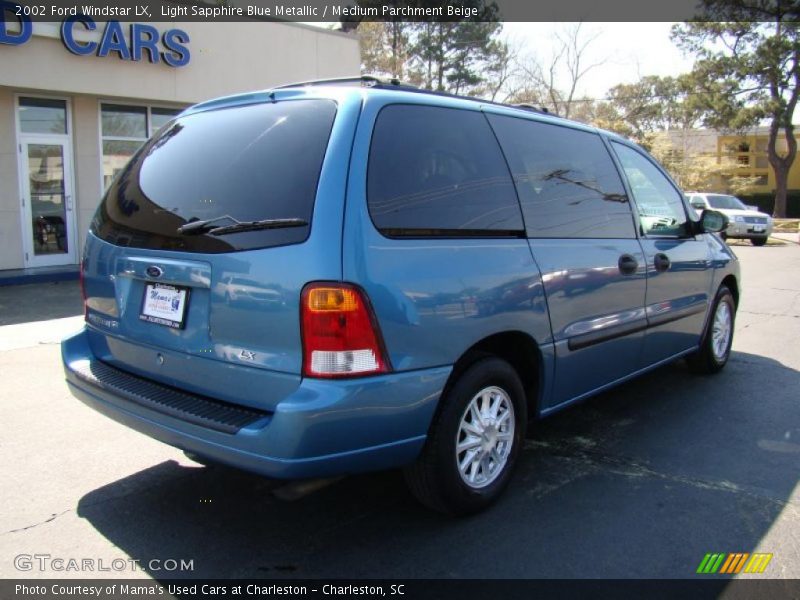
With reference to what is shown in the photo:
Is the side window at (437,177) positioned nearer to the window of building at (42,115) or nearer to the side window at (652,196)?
the side window at (652,196)

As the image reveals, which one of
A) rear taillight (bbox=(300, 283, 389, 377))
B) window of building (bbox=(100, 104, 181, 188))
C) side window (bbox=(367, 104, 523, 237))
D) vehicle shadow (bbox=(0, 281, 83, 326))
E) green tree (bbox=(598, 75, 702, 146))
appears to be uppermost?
green tree (bbox=(598, 75, 702, 146))

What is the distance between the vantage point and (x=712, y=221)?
16.5 feet

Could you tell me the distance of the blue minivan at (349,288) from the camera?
256 centimetres

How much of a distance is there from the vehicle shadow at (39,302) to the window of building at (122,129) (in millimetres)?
2792

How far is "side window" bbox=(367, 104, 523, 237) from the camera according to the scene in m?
2.79

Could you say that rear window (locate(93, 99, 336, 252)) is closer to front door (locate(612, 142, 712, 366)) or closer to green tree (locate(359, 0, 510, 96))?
front door (locate(612, 142, 712, 366))

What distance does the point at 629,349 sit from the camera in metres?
4.18

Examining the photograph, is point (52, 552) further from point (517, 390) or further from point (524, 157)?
point (524, 157)

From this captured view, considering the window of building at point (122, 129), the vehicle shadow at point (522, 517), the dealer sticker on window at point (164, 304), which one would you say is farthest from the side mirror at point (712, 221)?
the window of building at point (122, 129)

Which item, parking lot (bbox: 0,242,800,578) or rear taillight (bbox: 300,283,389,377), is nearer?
rear taillight (bbox: 300,283,389,377)

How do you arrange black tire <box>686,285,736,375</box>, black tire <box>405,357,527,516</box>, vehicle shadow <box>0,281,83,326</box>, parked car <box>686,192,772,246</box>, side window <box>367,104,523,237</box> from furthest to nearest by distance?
parked car <box>686,192,772,246</box>
vehicle shadow <box>0,281,83,326</box>
black tire <box>686,285,736,375</box>
black tire <box>405,357,527,516</box>
side window <box>367,104,523,237</box>

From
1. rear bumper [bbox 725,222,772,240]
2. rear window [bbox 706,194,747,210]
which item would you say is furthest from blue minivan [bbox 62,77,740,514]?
rear window [bbox 706,194,747,210]

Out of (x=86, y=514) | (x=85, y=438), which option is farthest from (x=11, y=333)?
(x=86, y=514)

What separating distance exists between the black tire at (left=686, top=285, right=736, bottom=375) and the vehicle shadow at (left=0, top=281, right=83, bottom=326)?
698 cm
